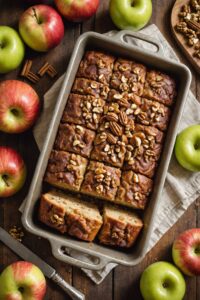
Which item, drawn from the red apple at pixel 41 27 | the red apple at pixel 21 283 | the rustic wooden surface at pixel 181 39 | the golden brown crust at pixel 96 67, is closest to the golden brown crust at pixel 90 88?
the golden brown crust at pixel 96 67

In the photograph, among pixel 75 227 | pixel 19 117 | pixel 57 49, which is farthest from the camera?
pixel 57 49

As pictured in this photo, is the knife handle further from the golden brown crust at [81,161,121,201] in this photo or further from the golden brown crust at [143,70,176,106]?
the golden brown crust at [143,70,176,106]

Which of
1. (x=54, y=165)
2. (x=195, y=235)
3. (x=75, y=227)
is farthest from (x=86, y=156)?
(x=195, y=235)

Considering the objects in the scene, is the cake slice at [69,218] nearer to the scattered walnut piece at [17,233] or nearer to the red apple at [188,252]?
the scattered walnut piece at [17,233]

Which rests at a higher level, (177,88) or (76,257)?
(177,88)

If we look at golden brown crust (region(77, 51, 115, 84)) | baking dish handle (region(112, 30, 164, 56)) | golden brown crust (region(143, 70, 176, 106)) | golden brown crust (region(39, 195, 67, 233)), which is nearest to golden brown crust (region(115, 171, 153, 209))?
golden brown crust (region(39, 195, 67, 233))

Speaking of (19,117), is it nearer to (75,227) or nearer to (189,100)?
(75,227)
